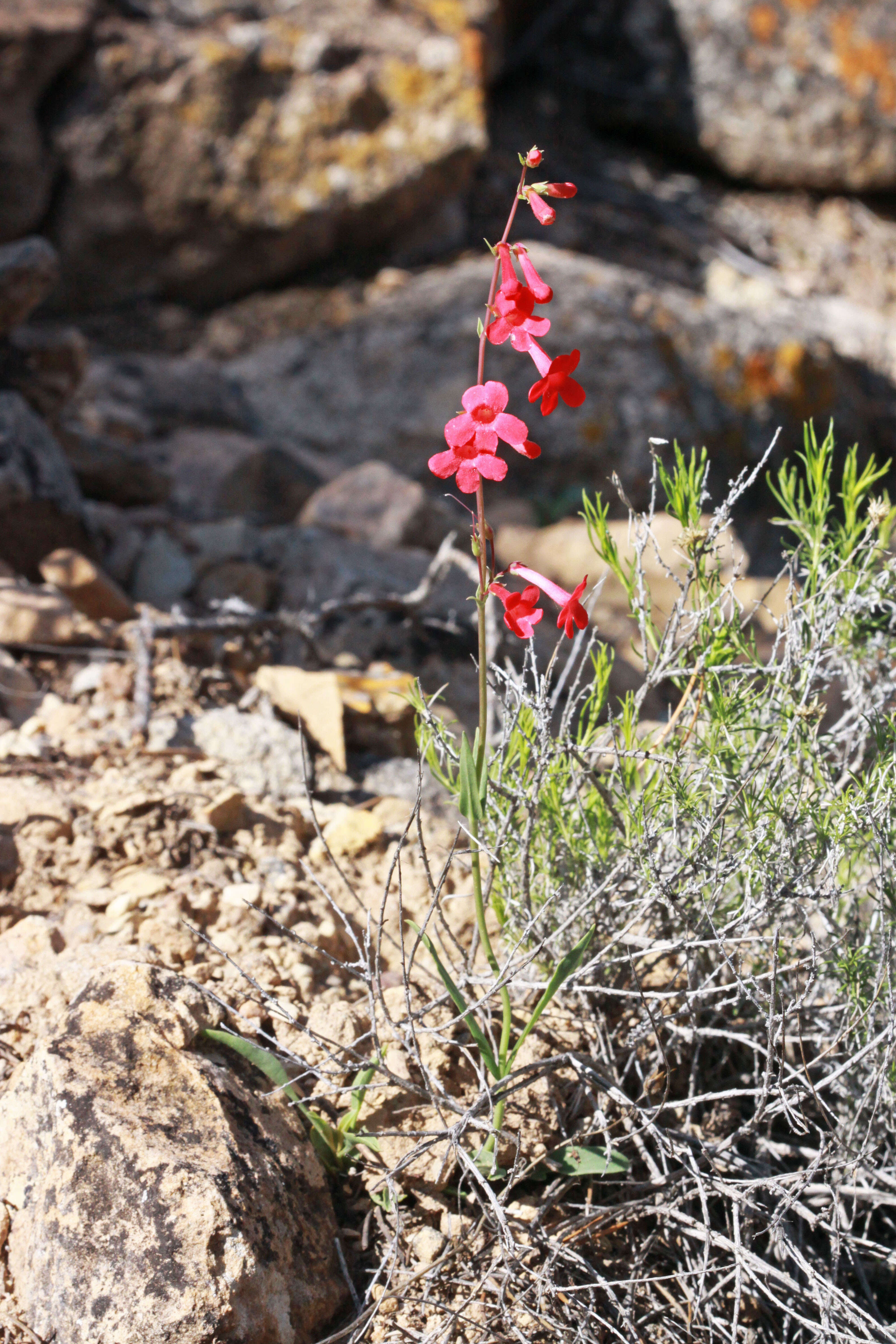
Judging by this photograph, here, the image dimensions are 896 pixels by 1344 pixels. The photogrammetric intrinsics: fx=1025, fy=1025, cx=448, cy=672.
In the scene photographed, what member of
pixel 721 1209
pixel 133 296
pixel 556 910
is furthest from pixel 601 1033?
pixel 133 296

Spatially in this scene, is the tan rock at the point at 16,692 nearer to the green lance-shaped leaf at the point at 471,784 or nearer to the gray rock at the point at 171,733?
the gray rock at the point at 171,733

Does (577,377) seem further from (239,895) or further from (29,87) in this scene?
(239,895)

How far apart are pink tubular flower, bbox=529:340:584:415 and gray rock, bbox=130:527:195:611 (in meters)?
2.05

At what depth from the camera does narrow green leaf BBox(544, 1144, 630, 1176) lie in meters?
1.70

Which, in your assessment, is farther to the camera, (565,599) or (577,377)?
(577,377)

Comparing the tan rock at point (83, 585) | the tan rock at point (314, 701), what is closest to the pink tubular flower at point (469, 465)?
the tan rock at point (314, 701)

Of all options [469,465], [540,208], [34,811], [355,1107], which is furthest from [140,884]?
[540,208]

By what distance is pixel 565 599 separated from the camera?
4.81ft

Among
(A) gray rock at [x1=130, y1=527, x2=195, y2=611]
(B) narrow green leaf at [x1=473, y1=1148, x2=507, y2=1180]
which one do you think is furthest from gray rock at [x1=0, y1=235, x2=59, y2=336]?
(B) narrow green leaf at [x1=473, y1=1148, x2=507, y2=1180]

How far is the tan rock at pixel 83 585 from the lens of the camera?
296cm

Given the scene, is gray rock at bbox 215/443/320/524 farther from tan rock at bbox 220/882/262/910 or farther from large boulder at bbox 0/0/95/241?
tan rock at bbox 220/882/262/910

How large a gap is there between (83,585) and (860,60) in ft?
21.4

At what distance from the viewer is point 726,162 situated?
23.1ft

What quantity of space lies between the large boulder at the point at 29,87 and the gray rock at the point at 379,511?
7.21ft
